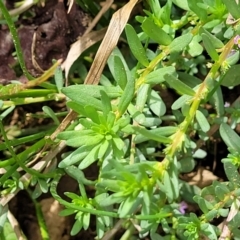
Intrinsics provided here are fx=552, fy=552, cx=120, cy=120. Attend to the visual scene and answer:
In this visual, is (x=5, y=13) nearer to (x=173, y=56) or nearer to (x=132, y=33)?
(x=132, y=33)

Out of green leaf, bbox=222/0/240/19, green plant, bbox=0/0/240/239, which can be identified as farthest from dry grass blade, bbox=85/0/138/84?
green leaf, bbox=222/0/240/19

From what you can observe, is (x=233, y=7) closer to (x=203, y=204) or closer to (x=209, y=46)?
(x=209, y=46)

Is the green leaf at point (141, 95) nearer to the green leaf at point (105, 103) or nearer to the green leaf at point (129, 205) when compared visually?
the green leaf at point (105, 103)

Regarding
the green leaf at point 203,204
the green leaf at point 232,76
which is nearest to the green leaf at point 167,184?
the green leaf at point 203,204

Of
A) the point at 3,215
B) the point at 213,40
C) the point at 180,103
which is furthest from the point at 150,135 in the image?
the point at 3,215

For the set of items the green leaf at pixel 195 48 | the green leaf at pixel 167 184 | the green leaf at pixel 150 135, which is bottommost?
the green leaf at pixel 167 184

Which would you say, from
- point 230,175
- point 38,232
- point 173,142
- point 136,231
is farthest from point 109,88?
point 38,232
